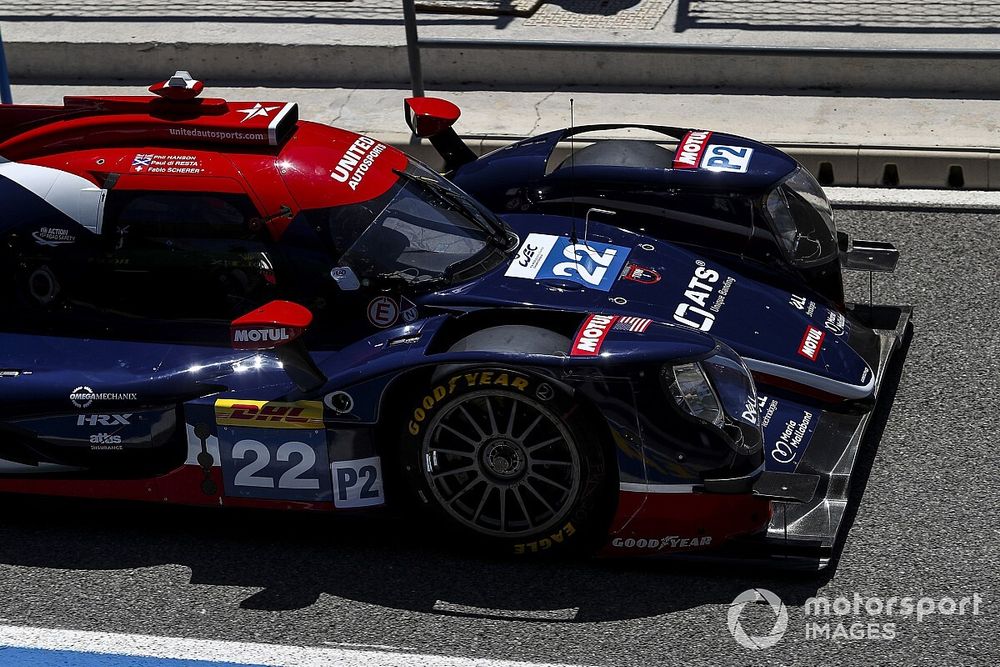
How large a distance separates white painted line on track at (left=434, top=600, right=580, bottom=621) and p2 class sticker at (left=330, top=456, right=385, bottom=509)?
472 millimetres

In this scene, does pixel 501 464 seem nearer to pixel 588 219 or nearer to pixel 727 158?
pixel 588 219

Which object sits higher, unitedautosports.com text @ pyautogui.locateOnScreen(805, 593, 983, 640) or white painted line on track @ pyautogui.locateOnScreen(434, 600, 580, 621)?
unitedautosports.com text @ pyautogui.locateOnScreen(805, 593, 983, 640)

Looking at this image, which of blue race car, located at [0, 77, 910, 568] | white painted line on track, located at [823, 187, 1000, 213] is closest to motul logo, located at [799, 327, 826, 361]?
blue race car, located at [0, 77, 910, 568]

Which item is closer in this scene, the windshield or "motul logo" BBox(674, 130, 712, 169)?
the windshield

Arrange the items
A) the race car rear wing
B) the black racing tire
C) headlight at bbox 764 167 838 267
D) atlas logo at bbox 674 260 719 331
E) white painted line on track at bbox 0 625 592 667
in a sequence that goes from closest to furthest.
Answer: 1. white painted line on track at bbox 0 625 592 667
2. the black racing tire
3. atlas logo at bbox 674 260 719 331
4. headlight at bbox 764 167 838 267
5. the race car rear wing

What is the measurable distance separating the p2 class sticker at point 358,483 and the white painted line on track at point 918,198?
4308 mm

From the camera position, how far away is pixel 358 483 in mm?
4867

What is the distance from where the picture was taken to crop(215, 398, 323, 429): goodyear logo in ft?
15.8

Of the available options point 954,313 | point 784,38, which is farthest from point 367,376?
point 784,38

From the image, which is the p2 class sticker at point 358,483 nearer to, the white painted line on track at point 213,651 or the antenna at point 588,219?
the white painted line on track at point 213,651

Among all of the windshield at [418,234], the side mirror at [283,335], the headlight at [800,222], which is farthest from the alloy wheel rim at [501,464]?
the headlight at [800,222]

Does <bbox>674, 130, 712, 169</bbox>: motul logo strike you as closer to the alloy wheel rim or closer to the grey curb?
the alloy wheel rim

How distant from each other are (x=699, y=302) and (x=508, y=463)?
4.14 feet
